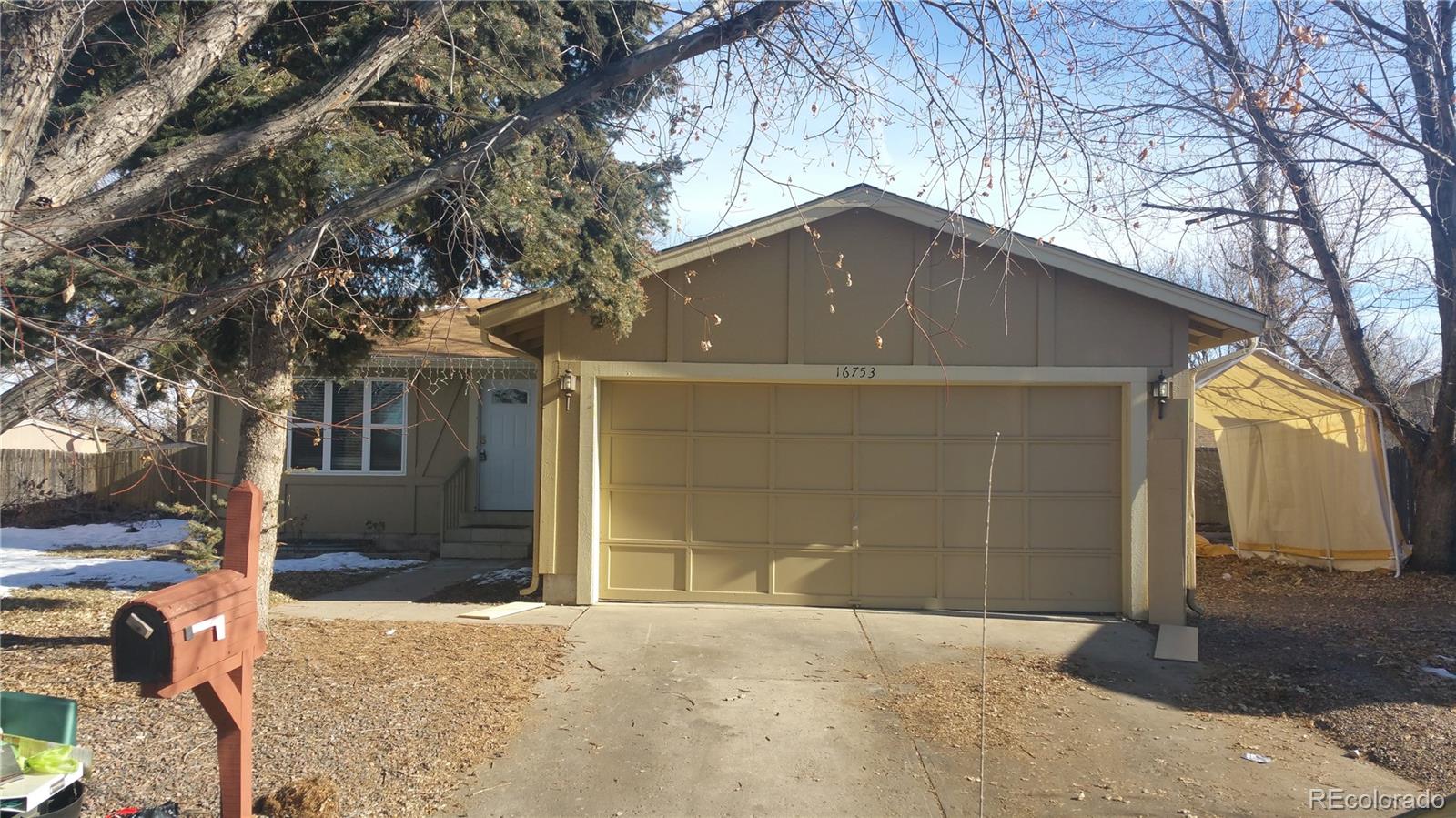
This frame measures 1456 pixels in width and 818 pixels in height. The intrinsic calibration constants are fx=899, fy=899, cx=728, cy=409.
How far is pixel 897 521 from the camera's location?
9.10 m

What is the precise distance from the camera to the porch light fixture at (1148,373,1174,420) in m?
8.65

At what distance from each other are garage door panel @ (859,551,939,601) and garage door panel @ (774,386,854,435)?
4.37ft

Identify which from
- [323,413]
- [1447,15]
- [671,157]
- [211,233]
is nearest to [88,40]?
[211,233]

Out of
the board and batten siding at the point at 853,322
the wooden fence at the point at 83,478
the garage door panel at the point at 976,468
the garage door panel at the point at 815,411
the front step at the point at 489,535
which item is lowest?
the front step at the point at 489,535

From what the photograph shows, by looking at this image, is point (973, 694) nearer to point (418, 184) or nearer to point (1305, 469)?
point (418, 184)

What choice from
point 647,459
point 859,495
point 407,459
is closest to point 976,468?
point 859,495

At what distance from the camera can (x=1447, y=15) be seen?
381 inches

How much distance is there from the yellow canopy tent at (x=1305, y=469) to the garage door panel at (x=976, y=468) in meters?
3.28

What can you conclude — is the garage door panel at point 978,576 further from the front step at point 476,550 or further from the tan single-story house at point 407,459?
the tan single-story house at point 407,459

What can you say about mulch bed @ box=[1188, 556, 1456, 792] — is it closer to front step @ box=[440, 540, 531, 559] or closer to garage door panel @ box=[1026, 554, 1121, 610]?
garage door panel @ box=[1026, 554, 1121, 610]

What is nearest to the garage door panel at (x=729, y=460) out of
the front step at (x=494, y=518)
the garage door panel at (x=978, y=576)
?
the garage door panel at (x=978, y=576)

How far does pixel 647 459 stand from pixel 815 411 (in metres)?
1.80

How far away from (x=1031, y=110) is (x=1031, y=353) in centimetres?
389

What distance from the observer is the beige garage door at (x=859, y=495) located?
899 cm
